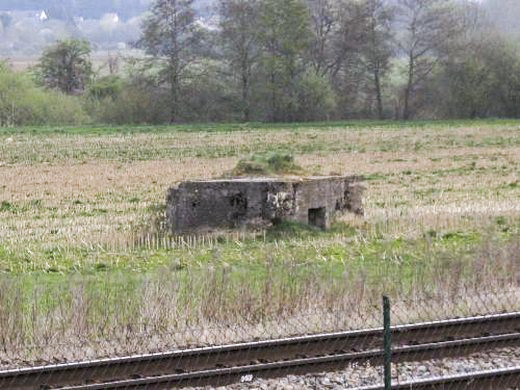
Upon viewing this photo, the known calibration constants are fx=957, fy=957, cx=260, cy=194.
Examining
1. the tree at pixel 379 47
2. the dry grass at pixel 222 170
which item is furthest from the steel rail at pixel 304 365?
the tree at pixel 379 47

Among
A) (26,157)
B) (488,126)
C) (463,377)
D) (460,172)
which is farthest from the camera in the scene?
(488,126)

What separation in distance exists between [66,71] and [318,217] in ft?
A: 259

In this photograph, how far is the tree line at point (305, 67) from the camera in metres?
76.0

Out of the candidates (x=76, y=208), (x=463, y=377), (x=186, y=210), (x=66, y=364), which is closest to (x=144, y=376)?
(x=66, y=364)

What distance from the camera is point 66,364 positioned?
995 centimetres

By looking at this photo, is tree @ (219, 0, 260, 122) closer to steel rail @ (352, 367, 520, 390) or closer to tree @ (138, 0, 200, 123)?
tree @ (138, 0, 200, 123)

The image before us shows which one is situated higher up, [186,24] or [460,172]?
[186,24]

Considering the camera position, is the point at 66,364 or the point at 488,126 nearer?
the point at 66,364

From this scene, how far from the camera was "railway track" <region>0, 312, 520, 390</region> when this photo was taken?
387 inches

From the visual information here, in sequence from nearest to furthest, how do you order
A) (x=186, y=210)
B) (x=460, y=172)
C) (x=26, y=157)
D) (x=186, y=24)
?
(x=186, y=210) → (x=460, y=172) → (x=26, y=157) → (x=186, y=24)

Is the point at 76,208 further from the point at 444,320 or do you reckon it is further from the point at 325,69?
the point at 325,69

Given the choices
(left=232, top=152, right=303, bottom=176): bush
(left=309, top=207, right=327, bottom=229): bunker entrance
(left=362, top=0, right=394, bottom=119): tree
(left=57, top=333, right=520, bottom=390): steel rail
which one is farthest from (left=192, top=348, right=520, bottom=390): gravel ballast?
(left=362, top=0, right=394, bottom=119): tree

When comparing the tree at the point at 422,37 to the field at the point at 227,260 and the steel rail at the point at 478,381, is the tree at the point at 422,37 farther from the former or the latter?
the steel rail at the point at 478,381

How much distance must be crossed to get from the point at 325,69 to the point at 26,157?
42.8 m
